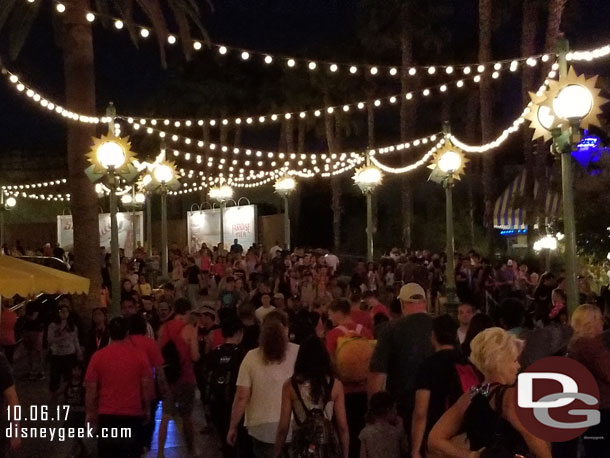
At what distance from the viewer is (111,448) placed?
650 cm

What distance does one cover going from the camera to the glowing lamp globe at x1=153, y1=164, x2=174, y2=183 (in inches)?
818

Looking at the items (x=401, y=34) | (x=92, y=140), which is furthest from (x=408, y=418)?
(x=401, y=34)

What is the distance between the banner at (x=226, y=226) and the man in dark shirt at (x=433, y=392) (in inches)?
1010

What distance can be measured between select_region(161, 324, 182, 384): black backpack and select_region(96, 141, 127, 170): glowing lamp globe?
576cm

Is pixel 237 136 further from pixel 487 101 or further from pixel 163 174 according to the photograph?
pixel 163 174

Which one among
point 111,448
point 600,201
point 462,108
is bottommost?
Result: point 111,448

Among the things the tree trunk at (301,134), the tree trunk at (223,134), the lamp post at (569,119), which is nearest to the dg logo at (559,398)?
the lamp post at (569,119)

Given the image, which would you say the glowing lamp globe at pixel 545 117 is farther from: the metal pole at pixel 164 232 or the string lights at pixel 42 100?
the metal pole at pixel 164 232

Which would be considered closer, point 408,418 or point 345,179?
point 408,418

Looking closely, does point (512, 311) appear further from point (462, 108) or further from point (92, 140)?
point (462, 108)

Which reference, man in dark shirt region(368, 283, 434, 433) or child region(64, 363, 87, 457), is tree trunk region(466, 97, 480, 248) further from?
man in dark shirt region(368, 283, 434, 433)

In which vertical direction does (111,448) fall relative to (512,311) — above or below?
below

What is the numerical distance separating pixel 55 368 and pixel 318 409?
659 cm

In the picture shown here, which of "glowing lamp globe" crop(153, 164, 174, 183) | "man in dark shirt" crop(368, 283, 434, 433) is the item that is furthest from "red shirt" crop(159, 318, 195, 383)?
"glowing lamp globe" crop(153, 164, 174, 183)
